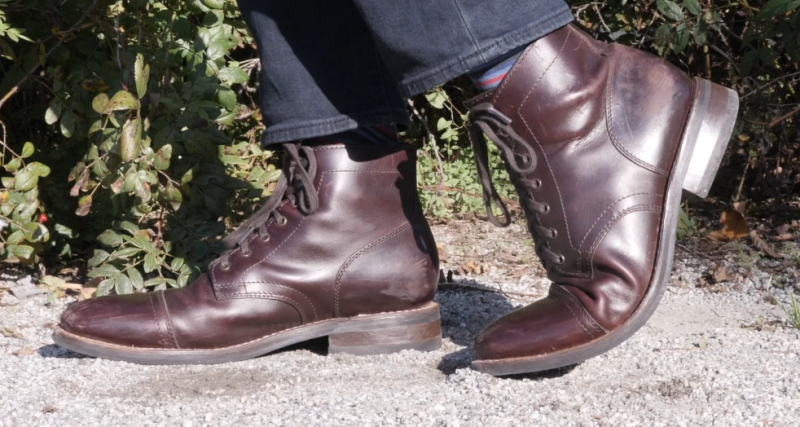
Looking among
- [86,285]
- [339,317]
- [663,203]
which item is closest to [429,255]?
[339,317]

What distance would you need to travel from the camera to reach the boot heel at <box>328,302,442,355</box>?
1852 mm

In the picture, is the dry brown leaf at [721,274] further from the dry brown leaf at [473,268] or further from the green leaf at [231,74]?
the green leaf at [231,74]

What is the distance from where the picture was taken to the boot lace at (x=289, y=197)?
5.93 ft

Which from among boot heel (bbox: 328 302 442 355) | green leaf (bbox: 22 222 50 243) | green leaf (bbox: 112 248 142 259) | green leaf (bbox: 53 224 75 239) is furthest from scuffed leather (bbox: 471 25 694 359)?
green leaf (bbox: 53 224 75 239)

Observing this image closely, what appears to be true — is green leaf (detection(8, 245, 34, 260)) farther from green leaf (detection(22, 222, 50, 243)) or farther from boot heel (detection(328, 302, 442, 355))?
boot heel (detection(328, 302, 442, 355))

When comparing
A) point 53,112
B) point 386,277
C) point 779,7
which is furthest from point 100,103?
point 779,7

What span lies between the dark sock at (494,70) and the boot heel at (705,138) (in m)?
0.33

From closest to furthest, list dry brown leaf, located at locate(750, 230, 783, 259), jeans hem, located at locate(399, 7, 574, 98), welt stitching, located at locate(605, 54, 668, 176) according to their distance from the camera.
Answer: jeans hem, located at locate(399, 7, 574, 98)
welt stitching, located at locate(605, 54, 668, 176)
dry brown leaf, located at locate(750, 230, 783, 259)

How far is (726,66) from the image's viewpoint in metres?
3.36

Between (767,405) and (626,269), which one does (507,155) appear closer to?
(626,269)

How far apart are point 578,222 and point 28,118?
6.71 feet

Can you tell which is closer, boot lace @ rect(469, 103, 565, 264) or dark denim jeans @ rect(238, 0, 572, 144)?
boot lace @ rect(469, 103, 565, 264)

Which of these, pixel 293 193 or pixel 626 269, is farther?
pixel 293 193

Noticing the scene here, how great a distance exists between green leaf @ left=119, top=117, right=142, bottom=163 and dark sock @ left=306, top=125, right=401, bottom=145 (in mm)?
474
